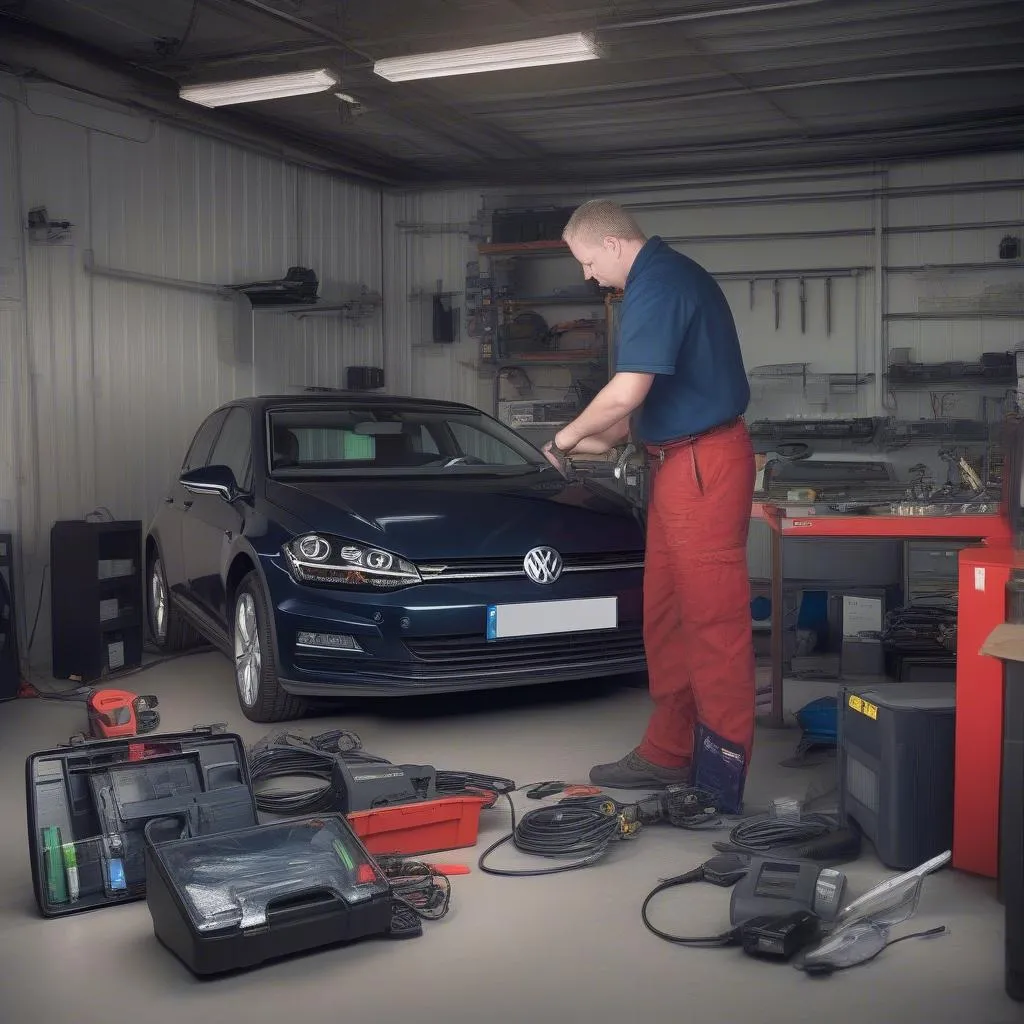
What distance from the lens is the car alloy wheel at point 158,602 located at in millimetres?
5758

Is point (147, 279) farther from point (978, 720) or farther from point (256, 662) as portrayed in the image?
point (978, 720)

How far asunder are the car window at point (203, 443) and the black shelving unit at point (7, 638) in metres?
0.84

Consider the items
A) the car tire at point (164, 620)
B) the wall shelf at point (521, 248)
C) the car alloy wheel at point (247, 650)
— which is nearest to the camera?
the car alloy wheel at point (247, 650)

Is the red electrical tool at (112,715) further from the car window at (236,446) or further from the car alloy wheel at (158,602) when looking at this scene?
the car alloy wheel at (158,602)

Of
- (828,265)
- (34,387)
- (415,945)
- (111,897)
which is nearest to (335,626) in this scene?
(111,897)

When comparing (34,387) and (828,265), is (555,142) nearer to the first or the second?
(828,265)

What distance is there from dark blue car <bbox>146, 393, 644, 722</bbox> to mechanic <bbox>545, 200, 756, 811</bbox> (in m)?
0.76

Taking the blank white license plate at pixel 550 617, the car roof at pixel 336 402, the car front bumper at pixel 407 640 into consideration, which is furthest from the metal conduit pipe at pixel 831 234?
the car front bumper at pixel 407 640

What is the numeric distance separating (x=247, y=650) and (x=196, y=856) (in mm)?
1917

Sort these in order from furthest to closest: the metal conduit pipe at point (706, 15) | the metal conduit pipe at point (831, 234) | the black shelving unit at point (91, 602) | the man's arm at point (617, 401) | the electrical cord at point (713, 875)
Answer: the metal conduit pipe at point (831, 234), the metal conduit pipe at point (706, 15), the black shelving unit at point (91, 602), the man's arm at point (617, 401), the electrical cord at point (713, 875)

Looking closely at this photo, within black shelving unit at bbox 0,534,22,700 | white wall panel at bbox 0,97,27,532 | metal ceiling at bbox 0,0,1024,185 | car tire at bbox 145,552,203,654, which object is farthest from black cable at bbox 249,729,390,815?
metal ceiling at bbox 0,0,1024,185

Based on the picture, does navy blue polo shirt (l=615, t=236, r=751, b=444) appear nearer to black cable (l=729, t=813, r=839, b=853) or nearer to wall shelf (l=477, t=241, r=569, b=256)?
black cable (l=729, t=813, r=839, b=853)

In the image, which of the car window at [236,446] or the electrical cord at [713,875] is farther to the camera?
the car window at [236,446]

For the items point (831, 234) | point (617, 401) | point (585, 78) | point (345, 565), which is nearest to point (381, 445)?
point (345, 565)
